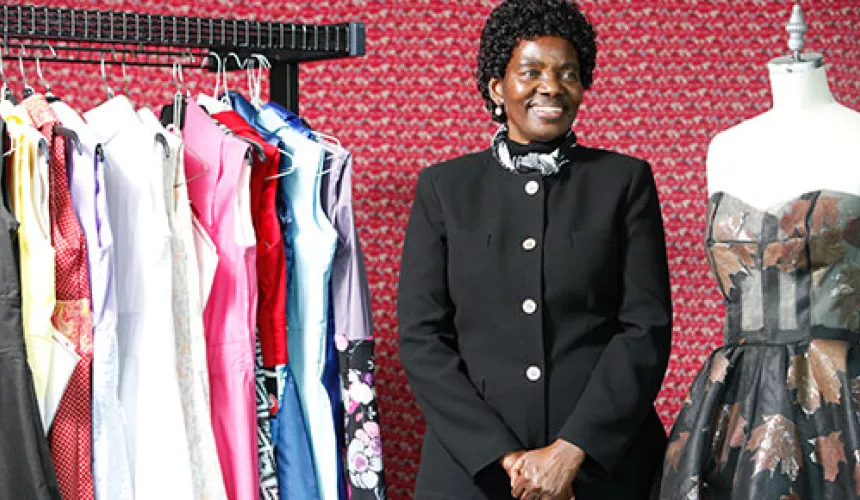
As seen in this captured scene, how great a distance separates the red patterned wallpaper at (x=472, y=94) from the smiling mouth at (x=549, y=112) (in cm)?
145

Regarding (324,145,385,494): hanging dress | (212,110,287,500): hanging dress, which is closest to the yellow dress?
(212,110,287,500): hanging dress

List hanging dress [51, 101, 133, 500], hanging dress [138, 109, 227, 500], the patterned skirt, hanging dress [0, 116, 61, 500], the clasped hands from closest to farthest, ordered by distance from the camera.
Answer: the patterned skirt < the clasped hands < hanging dress [0, 116, 61, 500] < hanging dress [51, 101, 133, 500] < hanging dress [138, 109, 227, 500]

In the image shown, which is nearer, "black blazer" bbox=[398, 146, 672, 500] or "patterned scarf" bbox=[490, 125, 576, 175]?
"black blazer" bbox=[398, 146, 672, 500]

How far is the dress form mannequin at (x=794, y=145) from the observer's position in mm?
2141

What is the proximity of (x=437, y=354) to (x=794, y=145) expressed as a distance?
67 centimetres

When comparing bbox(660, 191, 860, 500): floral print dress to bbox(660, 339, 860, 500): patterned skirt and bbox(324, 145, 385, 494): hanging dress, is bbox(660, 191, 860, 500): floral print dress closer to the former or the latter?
bbox(660, 339, 860, 500): patterned skirt

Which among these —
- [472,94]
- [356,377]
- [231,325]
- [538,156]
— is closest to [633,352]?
[538,156]

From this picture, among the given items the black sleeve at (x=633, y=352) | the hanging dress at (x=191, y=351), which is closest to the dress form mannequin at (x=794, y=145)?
the black sleeve at (x=633, y=352)

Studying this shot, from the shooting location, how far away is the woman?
224 centimetres

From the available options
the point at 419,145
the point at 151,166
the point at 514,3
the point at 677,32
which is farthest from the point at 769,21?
the point at 151,166

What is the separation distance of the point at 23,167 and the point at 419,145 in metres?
1.47

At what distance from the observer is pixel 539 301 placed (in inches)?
90.0

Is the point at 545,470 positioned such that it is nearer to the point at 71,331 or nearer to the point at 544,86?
the point at 544,86

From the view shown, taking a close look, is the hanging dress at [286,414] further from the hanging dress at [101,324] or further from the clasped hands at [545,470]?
the clasped hands at [545,470]
